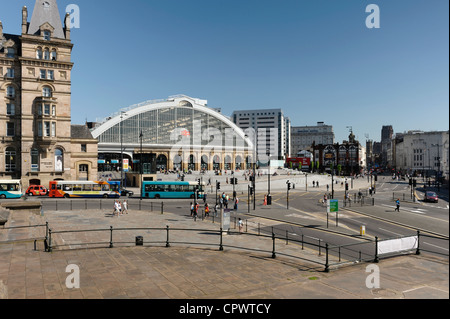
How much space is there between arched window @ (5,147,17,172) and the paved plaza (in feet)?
147

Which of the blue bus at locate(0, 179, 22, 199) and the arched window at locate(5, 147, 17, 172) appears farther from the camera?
the arched window at locate(5, 147, 17, 172)

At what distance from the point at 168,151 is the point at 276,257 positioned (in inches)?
3527

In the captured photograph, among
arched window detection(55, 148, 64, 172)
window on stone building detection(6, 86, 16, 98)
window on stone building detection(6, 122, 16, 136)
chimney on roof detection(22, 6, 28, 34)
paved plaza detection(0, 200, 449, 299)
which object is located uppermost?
chimney on roof detection(22, 6, 28, 34)

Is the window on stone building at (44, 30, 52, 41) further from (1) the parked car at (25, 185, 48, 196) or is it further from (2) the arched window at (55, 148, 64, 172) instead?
(1) the parked car at (25, 185, 48, 196)

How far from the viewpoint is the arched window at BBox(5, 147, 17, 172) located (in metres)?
55.9

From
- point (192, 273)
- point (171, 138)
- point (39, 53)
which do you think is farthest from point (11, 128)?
point (192, 273)

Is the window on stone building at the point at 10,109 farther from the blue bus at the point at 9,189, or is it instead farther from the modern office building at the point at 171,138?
the modern office building at the point at 171,138

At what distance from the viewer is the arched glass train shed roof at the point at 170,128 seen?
312 ft

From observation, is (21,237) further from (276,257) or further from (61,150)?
(61,150)

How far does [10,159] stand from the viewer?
184 ft

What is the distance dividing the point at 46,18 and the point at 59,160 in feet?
87.2

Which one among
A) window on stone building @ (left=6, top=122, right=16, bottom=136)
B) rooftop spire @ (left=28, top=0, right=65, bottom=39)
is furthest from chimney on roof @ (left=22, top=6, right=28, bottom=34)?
window on stone building @ (left=6, top=122, right=16, bottom=136)

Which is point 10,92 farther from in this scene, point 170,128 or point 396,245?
point 396,245
